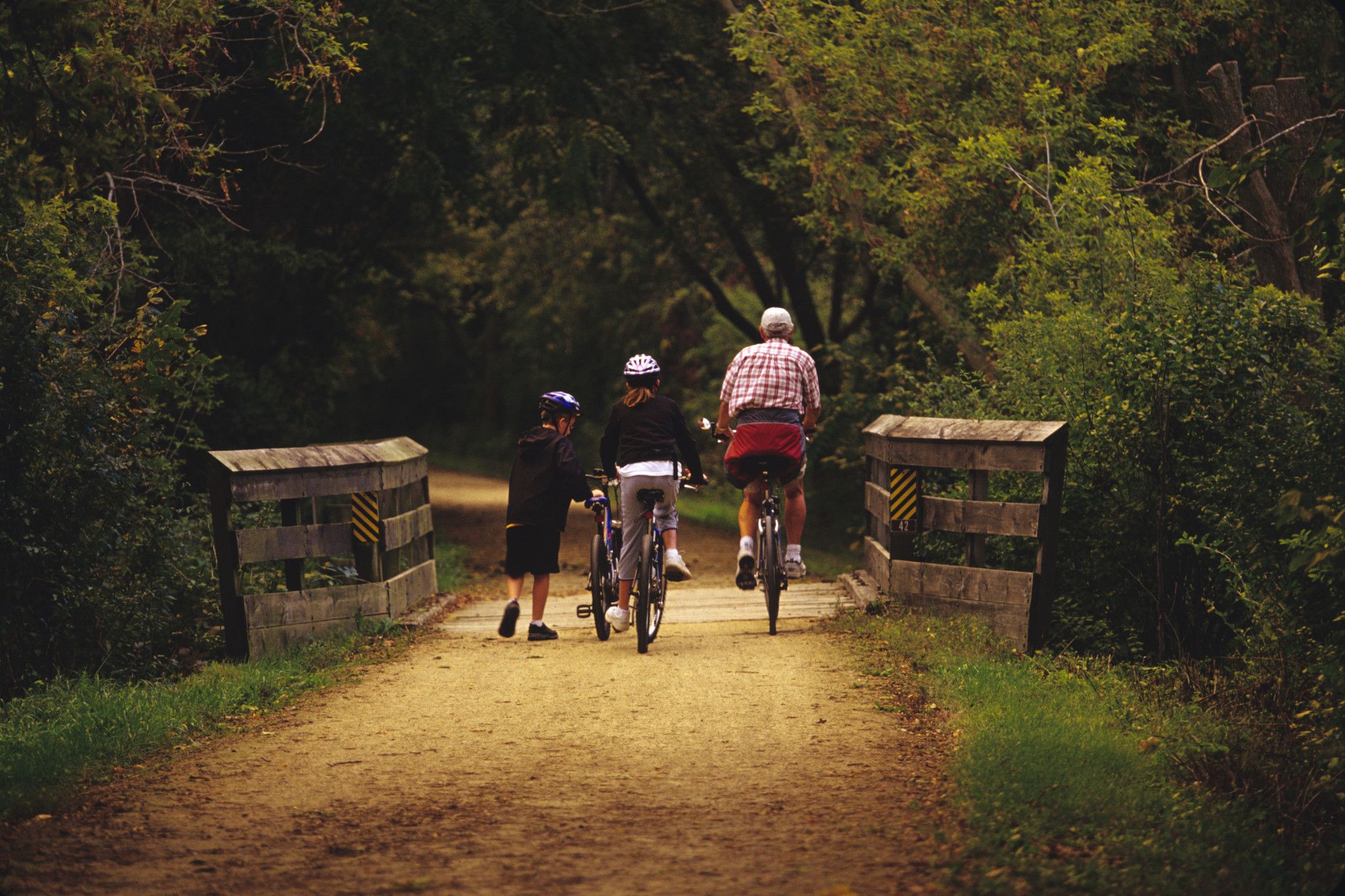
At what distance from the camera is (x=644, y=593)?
31.4 ft

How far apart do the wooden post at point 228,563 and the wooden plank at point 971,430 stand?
4780 mm

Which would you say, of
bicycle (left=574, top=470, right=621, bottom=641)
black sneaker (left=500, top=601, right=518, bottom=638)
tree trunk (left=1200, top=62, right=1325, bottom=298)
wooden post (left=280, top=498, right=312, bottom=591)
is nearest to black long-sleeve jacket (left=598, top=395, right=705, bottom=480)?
bicycle (left=574, top=470, right=621, bottom=641)

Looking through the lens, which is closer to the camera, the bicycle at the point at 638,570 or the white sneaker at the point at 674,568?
the bicycle at the point at 638,570

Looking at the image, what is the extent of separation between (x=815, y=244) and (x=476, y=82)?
6574 mm

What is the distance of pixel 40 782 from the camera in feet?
20.7

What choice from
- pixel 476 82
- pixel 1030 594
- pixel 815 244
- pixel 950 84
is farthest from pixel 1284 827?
pixel 815 244

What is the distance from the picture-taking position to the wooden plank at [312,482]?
31.6 ft

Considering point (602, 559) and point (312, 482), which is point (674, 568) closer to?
point (602, 559)

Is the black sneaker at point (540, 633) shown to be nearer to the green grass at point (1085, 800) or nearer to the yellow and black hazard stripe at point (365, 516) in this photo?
the yellow and black hazard stripe at point (365, 516)

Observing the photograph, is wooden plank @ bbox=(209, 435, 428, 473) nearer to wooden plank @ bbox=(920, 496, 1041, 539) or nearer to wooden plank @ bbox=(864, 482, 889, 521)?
wooden plank @ bbox=(864, 482, 889, 521)

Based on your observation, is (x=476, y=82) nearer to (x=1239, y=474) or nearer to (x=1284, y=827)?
(x=1239, y=474)

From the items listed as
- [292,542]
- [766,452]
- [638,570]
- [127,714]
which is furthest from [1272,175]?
[127,714]

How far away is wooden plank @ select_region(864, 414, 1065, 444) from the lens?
9.44 metres

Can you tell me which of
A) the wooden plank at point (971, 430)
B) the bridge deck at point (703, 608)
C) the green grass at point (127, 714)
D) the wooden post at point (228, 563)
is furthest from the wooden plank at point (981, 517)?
the wooden post at point (228, 563)
